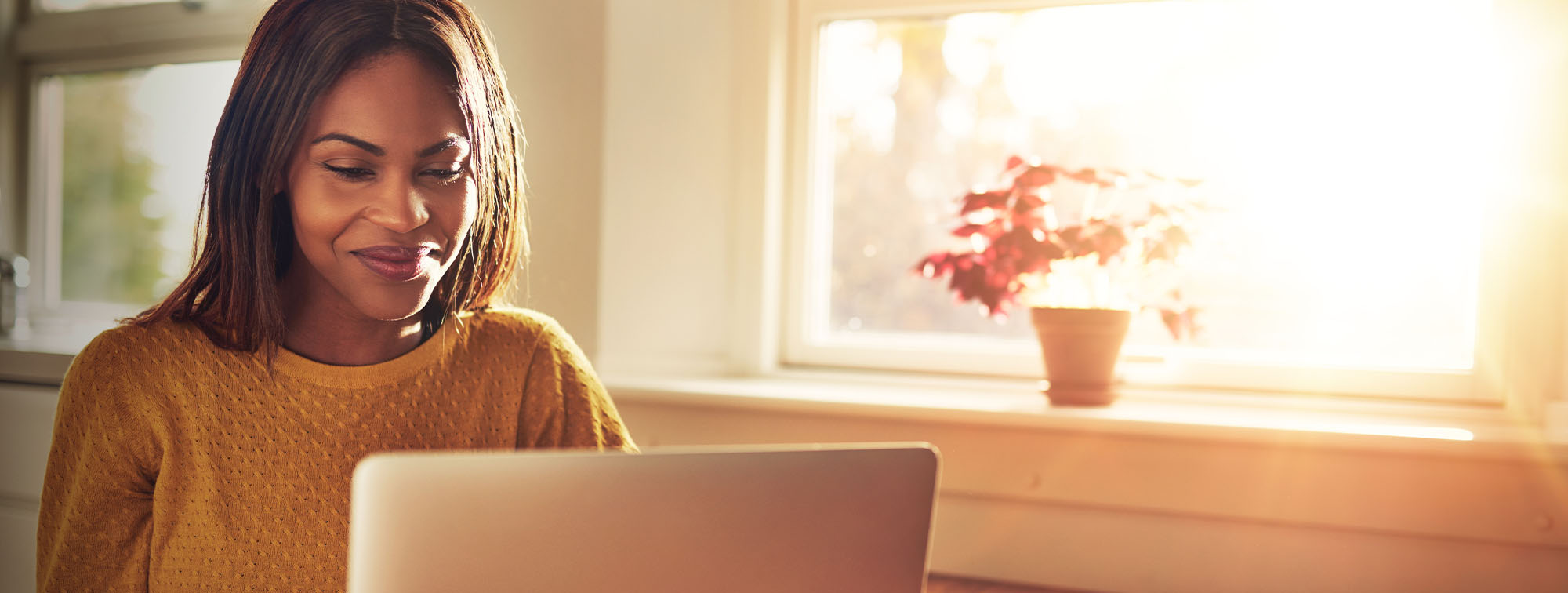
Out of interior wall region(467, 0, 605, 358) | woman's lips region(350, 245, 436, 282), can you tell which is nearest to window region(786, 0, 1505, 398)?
interior wall region(467, 0, 605, 358)

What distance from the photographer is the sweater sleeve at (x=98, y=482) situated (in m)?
0.90

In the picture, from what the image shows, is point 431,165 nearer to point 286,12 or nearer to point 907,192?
point 286,12

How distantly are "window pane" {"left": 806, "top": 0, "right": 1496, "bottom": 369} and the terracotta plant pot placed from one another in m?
0.21

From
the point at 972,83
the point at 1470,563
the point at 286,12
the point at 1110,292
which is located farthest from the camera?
the point at 972,83

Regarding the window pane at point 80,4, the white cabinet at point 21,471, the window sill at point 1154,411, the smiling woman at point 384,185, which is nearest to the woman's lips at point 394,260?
the smiling woman at point 384,185

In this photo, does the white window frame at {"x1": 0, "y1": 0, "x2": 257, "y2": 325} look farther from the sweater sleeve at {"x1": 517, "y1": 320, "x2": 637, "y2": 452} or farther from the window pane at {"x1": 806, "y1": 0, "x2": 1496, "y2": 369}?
the sweater sleeve at {"x1": 517, "y1": 320, "x2": 637, "y2": 452}

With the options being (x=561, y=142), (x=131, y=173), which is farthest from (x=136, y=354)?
(x=131, y=173)

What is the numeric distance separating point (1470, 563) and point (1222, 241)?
589mm

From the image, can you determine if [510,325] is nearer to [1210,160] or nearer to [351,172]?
[351,172]

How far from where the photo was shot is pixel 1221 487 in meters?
1.43

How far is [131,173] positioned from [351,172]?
1949 mm

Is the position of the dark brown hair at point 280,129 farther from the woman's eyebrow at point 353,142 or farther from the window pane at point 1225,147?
the window pane at point 1225,147

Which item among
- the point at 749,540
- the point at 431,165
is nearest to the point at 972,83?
the point at 431,165

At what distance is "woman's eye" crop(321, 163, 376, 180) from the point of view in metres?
0.87
